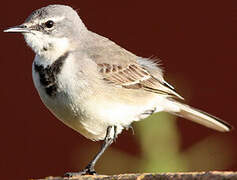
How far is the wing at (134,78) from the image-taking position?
16.4 ft

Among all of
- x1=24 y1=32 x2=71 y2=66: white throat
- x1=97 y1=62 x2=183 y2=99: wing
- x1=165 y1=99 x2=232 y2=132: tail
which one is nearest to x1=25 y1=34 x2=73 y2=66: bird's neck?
x1=24 y1=32 x2=71 y2=66: white throat

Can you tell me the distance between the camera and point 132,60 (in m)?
5.56

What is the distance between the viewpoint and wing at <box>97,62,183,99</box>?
500cm

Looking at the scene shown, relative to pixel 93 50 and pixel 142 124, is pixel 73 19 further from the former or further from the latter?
pixel 142 124

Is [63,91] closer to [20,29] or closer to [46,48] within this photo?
[46,48]

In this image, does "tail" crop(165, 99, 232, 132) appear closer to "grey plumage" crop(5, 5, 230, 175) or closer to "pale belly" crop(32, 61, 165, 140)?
"grey plumage" crop(5, 5, 230, 175)

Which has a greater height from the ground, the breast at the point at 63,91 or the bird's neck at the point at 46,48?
the bird's neck at the point at 46,48

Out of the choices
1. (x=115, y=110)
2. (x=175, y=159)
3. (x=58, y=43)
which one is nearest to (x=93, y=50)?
(x=58, y=43)

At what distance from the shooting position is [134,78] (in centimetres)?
539

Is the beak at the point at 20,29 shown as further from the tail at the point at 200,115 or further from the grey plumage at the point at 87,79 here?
the tail at the point at 200,115

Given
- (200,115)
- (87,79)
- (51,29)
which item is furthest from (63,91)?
(200,115)

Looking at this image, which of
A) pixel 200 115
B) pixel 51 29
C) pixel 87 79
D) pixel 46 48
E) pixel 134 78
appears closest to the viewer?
pixel 87 79

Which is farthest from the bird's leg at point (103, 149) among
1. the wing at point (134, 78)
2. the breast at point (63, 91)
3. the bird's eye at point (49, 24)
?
the bird's eye at point (49, 24)

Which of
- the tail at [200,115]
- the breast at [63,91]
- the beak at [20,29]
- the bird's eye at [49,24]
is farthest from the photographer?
the tail at [200,115]
